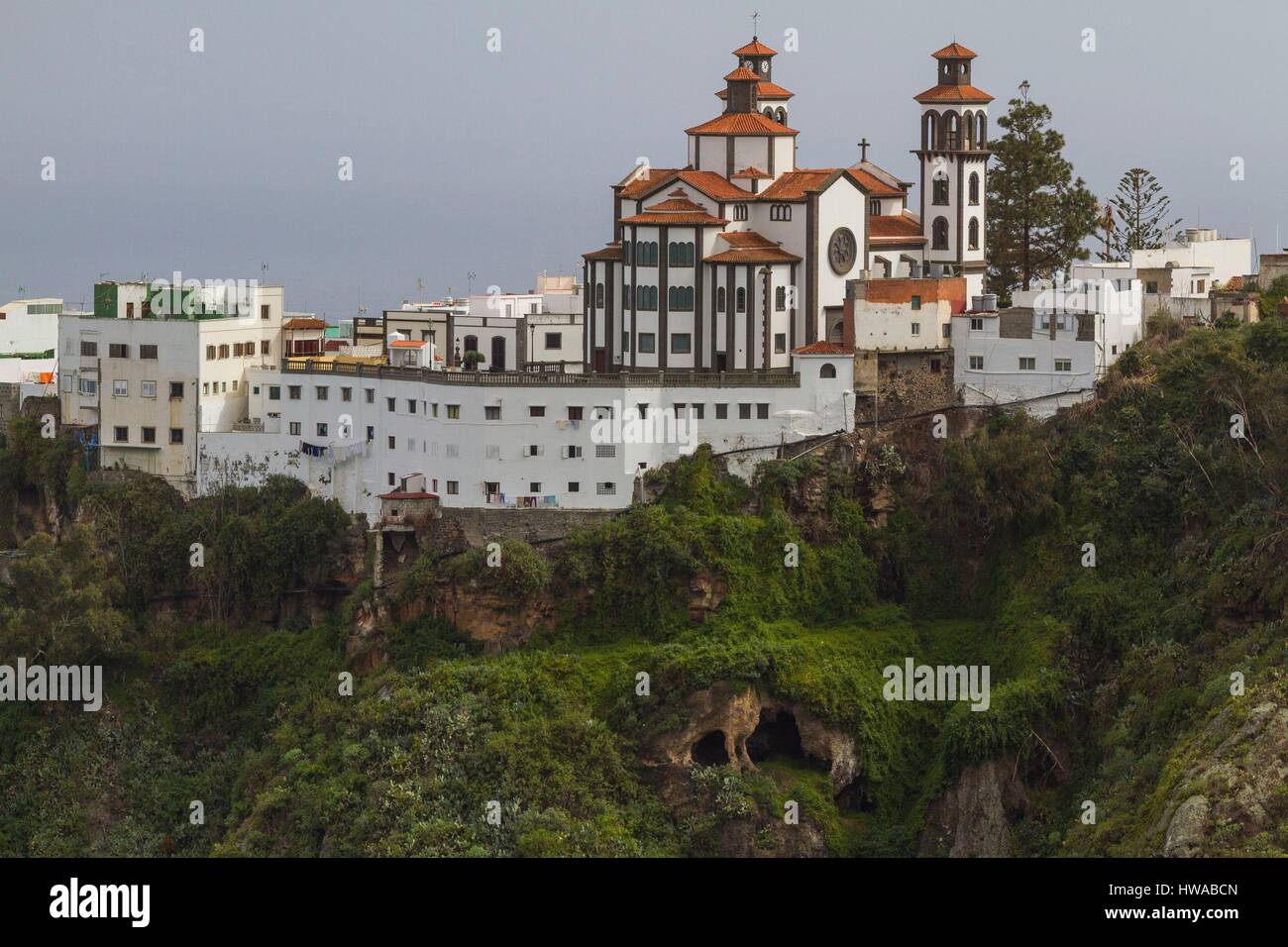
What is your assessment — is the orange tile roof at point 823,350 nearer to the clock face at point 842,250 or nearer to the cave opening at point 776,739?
the clock face at point 842,250

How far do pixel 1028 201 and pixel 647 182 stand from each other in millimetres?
15298

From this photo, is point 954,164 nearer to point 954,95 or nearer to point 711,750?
point 954,95

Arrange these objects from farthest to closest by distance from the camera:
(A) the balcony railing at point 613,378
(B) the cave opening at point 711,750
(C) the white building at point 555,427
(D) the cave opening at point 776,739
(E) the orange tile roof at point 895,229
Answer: (E) the orange tile roof at point 895,229
(A) the balcony railing at point 613,378
(C) the white building at point 555,427
(D) the cave opening at point 776,739
(B) the cave opening at point 711,750

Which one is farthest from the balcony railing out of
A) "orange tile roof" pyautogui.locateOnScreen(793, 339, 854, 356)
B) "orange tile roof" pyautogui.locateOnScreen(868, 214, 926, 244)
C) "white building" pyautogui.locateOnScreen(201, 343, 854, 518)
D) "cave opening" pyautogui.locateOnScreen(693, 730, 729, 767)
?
"cave opening" pyautogui.locateOnScreen(693, 730, 729, 767)

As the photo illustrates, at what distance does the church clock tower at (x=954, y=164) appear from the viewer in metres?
78.1

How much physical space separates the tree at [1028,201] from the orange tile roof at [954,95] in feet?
17.1

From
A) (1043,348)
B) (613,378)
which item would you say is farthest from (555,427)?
(1043,348)

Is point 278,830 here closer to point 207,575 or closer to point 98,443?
point 207,575

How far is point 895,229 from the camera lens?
77.2 m

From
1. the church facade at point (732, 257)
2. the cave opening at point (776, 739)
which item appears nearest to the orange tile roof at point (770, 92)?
the church facade at point (732, 257)

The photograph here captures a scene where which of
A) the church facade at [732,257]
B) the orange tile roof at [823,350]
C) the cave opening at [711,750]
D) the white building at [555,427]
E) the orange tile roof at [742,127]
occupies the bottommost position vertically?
the cave opening at [711,750]

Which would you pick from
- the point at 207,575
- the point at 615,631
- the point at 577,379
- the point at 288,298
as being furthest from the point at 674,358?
the point at 288,298

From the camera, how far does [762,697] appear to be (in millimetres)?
64125

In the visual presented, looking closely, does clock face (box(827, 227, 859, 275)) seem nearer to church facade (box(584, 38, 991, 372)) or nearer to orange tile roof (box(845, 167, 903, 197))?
church facade (box(584, 38, 991, 372))
